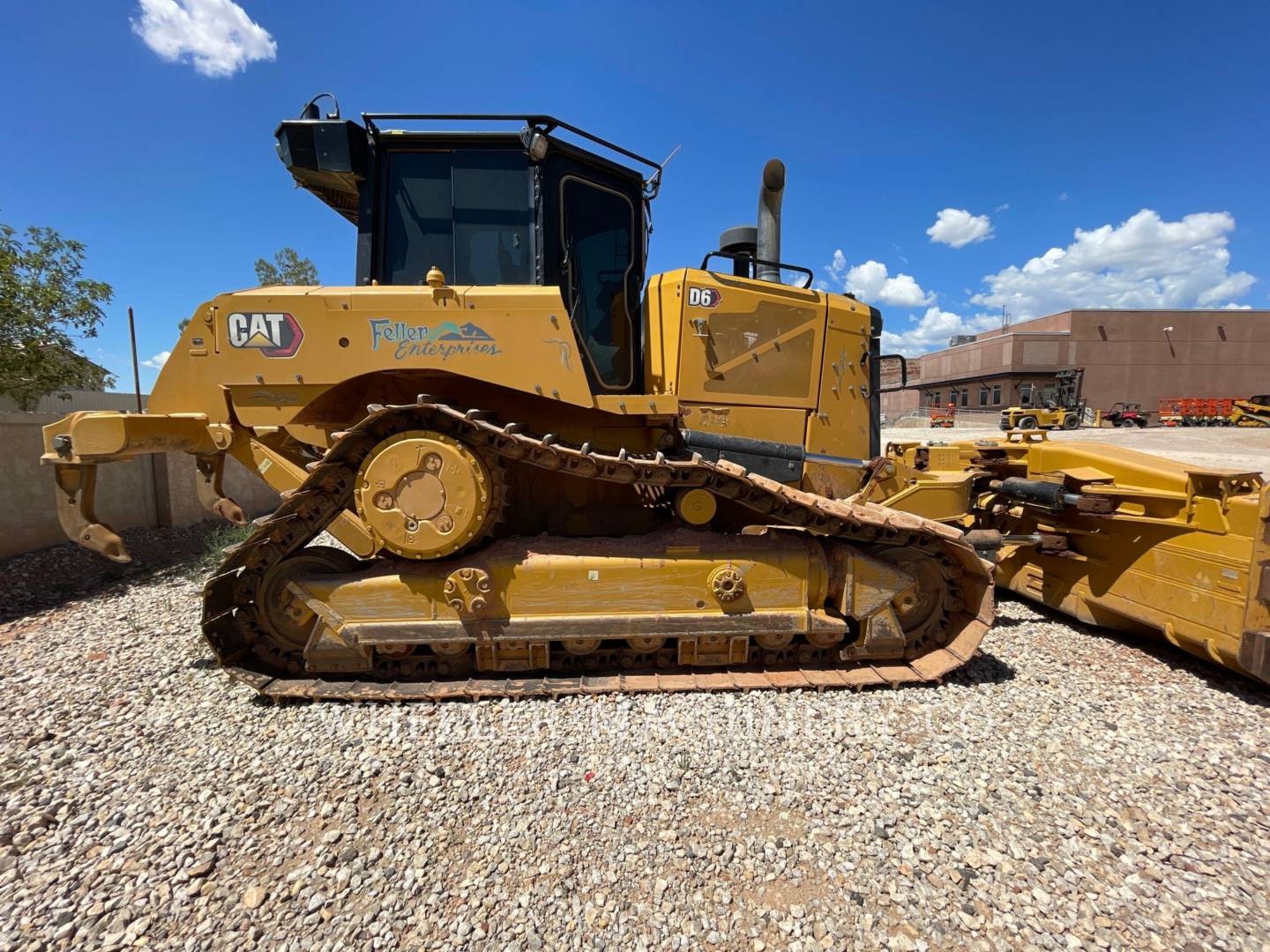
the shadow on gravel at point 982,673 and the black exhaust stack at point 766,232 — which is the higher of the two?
the black exhaust stack at point 766,232

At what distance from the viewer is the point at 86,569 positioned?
592cm

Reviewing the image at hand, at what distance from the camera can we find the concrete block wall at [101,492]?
5.85 metres

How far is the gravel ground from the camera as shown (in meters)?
1.87

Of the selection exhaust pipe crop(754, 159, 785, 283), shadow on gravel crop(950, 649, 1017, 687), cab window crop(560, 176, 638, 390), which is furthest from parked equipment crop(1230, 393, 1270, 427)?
cab window crop(560, 176, 638, 390)

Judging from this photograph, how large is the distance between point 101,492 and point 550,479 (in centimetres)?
684

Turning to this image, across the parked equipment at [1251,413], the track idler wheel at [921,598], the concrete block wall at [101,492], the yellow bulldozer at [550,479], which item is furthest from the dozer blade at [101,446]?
the parked equipment at [1251,413]

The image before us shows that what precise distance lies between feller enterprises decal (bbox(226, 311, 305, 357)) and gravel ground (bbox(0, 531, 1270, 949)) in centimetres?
205

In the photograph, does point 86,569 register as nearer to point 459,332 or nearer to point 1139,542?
point 459,332

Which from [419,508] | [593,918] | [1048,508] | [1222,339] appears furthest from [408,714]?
[1222,339]

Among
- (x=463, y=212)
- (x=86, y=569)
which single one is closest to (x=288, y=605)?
(x=463, y=212)

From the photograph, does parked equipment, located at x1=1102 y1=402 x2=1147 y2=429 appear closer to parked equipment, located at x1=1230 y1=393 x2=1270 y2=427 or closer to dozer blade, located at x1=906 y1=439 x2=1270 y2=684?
parked equipment, located at x1=1230 y1=393 x2=1270 y2=427

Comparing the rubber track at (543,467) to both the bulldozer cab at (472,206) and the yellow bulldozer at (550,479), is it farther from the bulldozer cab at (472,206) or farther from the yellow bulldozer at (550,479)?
the bulldozer cab at (472,206)

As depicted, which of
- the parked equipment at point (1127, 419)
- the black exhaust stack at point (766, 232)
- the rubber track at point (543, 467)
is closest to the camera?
the rubber track at point (543, 467)

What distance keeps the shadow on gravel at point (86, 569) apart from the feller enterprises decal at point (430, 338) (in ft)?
15.2
